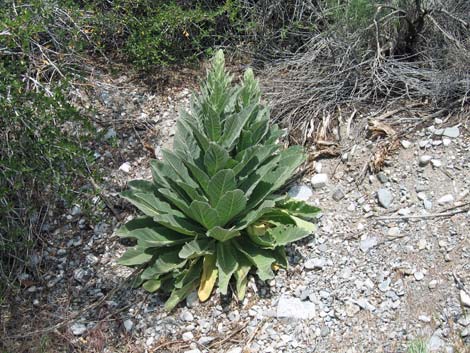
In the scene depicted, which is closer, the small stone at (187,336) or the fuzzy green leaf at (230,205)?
the fuzzy green leaf at (230,205)

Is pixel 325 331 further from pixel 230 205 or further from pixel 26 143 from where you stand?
pixel 26 143

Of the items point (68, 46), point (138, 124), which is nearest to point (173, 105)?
point (138, 124)

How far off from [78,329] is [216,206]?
1.08 metres

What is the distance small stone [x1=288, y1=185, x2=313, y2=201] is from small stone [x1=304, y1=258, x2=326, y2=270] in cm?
46

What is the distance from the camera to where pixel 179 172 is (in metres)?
3.50

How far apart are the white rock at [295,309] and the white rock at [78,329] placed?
3.62 feet

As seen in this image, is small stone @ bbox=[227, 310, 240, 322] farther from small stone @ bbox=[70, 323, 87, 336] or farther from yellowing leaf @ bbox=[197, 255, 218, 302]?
small stone @ bbox=[70, 323, 87, 336]

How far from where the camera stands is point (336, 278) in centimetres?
353

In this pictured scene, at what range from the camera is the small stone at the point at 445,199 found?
11.9 feet

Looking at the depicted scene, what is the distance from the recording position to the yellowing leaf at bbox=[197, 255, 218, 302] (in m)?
3.52

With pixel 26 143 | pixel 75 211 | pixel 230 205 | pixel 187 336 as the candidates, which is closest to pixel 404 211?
pixel 230 205

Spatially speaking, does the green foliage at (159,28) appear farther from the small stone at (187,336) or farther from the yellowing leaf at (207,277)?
the small stone at (187,336)

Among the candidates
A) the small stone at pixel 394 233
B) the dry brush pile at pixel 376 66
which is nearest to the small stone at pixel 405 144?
the dry brush pile at pixel 376 66

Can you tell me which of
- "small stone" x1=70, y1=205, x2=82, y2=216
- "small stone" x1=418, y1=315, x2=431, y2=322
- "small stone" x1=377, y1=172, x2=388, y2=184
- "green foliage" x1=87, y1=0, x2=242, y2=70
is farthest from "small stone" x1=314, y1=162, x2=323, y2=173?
"small stone" x1=70, y1=205, x2=82, y2=216
